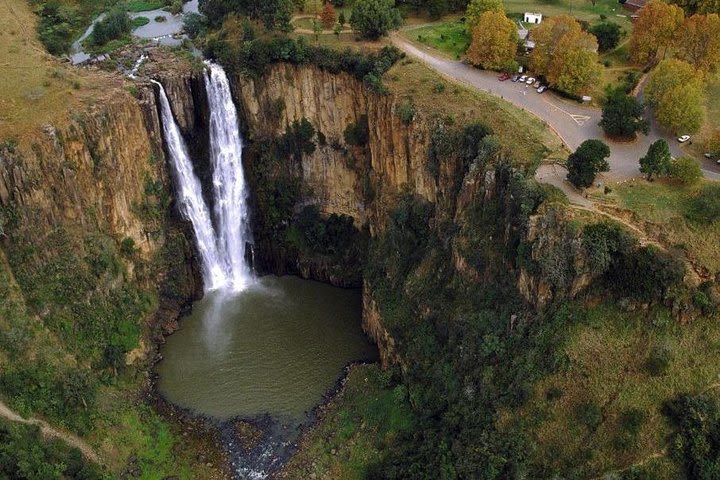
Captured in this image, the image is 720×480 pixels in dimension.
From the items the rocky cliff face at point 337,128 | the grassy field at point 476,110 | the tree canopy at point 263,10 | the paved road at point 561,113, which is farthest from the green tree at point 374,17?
the rocky cliff face at point 337,128

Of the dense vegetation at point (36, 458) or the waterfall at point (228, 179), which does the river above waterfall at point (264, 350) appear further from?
the dense vegetation at point (36, 458)

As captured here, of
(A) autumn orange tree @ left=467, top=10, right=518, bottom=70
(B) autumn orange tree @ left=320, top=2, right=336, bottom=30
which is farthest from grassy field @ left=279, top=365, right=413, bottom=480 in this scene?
(B) autumn orange tree @ left=320, top=2, right=336, bottom=30

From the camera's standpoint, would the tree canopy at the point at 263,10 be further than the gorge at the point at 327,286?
Yes

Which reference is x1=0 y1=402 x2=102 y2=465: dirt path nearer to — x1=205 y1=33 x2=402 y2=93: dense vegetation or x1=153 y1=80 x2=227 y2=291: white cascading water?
x1=153 y1=80 x2=227 y2=291: white cascading water

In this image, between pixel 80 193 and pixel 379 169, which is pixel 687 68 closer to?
pixel 379 169

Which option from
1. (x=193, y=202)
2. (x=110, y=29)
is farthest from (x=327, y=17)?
(x=110, y=29)

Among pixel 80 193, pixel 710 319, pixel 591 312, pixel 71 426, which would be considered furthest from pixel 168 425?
pixel 710 319
